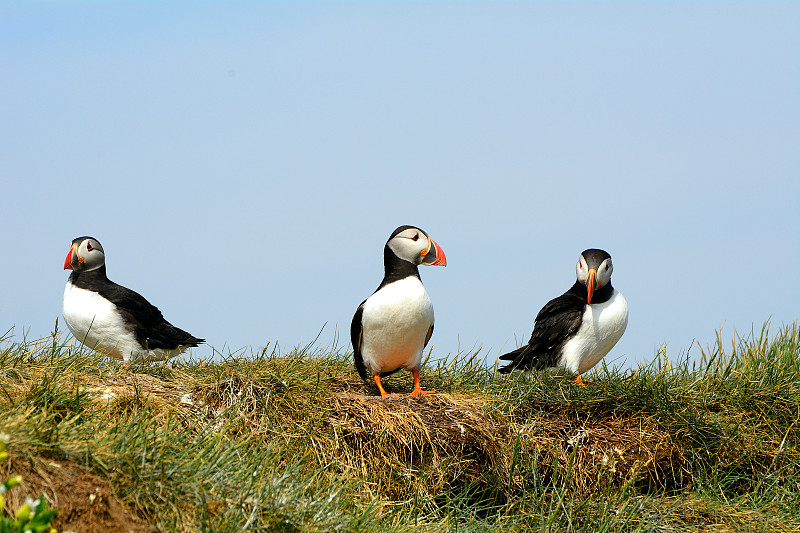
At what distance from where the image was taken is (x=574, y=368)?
7406 mm

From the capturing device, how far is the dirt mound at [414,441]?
5684 mm

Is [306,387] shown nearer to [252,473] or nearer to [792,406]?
[252,473]

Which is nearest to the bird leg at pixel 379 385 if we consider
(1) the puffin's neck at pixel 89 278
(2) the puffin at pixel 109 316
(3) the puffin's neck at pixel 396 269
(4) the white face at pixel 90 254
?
(3) the puffin's neck at pixel 396 269

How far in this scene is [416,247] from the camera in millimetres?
6613

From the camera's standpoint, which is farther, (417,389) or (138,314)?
(138,314)

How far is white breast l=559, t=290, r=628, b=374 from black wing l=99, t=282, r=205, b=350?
3.65 metres

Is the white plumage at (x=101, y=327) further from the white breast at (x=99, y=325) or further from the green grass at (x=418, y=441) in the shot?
the green grass at (x=418, y=441)

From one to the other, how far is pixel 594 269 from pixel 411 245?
1.85m

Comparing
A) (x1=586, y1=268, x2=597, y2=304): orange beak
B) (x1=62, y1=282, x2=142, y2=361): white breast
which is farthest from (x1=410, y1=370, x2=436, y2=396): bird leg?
(x1=62, y1=282, x2=142, y2=361): white breast

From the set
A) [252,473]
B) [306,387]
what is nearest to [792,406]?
[306,387]

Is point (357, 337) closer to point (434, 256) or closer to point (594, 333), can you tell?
point (434, 256)

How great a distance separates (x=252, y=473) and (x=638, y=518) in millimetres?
2959

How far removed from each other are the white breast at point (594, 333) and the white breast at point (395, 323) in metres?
1.53

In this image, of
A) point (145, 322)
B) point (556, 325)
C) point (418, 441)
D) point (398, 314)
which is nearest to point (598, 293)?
point (556, 325)
